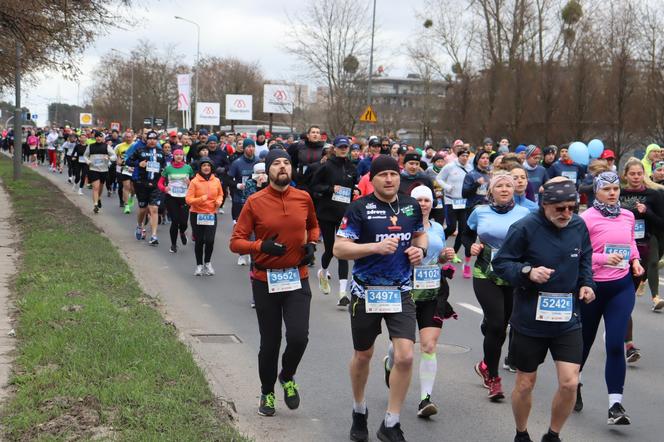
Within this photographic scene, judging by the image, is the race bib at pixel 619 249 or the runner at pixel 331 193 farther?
the runner at pixel 331 193

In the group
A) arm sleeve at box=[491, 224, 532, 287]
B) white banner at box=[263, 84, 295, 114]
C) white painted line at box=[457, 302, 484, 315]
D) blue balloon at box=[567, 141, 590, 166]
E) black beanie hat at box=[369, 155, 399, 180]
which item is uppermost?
white banner at box=[263, 84, 295, 114]

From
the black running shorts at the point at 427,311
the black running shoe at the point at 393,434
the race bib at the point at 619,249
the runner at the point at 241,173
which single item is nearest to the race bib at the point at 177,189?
the runner at the point at 241,173

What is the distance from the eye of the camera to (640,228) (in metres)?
8.68

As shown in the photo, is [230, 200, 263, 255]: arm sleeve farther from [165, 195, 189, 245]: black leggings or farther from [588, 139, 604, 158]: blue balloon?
[588, 139, 604, 158]: blue balloon

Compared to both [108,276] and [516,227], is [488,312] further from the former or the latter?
[108,276]

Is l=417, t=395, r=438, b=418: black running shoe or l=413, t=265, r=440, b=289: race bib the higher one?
l=413, t=265, r=440, b=289: race bib

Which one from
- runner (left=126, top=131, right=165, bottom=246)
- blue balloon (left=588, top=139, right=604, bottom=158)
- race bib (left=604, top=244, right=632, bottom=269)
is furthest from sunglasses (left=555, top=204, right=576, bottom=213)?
runner (left=126, top=131, right=165, bottom=246)

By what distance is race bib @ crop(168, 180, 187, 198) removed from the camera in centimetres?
1528

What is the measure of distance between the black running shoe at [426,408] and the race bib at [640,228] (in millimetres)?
3132

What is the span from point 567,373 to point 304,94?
223 feet

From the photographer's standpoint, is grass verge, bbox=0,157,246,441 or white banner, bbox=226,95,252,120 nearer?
grass verge, bbox=0,157,246,441

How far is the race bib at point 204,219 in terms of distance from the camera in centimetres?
1338

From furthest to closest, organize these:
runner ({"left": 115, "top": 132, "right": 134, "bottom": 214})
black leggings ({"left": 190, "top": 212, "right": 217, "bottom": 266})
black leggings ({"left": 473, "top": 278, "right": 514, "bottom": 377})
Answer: runner ({"left": 115, "top": 132, "right": 134, "bottom": 214})
black leggings ({"left": 190, "top": 212, "right": 217, "bottom": 266})
black leggings ({"left": 473, "top": 278, "right": 514, "bottom": 377})

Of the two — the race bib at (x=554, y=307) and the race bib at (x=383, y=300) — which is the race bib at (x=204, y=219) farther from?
the race bib at (x=554, y=307)
